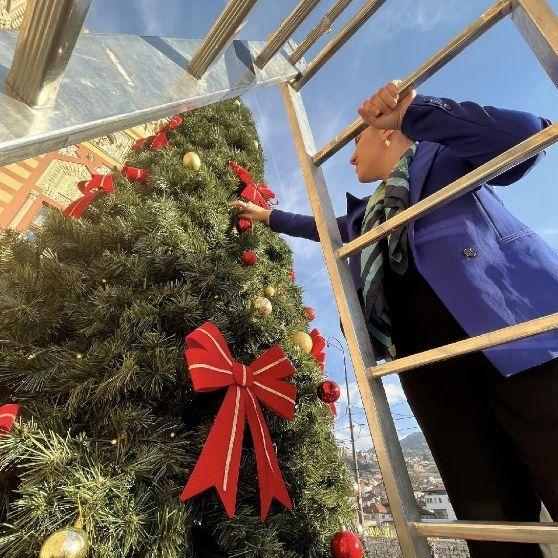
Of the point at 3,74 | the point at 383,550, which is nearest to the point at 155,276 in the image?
the point at 3,74

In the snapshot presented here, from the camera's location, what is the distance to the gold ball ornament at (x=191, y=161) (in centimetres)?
175

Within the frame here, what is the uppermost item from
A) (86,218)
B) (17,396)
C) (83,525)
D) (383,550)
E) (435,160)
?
(86,218)

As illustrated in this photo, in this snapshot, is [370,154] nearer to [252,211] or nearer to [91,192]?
[252,211]

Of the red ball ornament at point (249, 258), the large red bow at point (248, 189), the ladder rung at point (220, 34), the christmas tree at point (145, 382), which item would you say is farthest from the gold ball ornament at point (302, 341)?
the ladder rung at point (220, 34)

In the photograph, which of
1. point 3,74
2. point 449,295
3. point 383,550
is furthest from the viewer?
point 383,550

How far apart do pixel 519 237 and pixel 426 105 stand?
0.40 metres

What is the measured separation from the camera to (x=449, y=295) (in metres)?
0.90

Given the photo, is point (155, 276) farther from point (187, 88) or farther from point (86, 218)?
point (187, 88)

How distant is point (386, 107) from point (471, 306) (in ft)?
1.82

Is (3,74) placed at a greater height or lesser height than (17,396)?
greater

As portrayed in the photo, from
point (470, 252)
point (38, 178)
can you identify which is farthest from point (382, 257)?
point (38, 178)

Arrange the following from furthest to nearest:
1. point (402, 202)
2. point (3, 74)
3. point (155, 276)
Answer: point (155, 276) → point (402, 202) → point (3, 74)

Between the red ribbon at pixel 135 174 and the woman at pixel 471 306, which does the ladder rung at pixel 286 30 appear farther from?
the red ribbon at pixel 135 174

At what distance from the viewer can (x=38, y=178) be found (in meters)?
4.38
